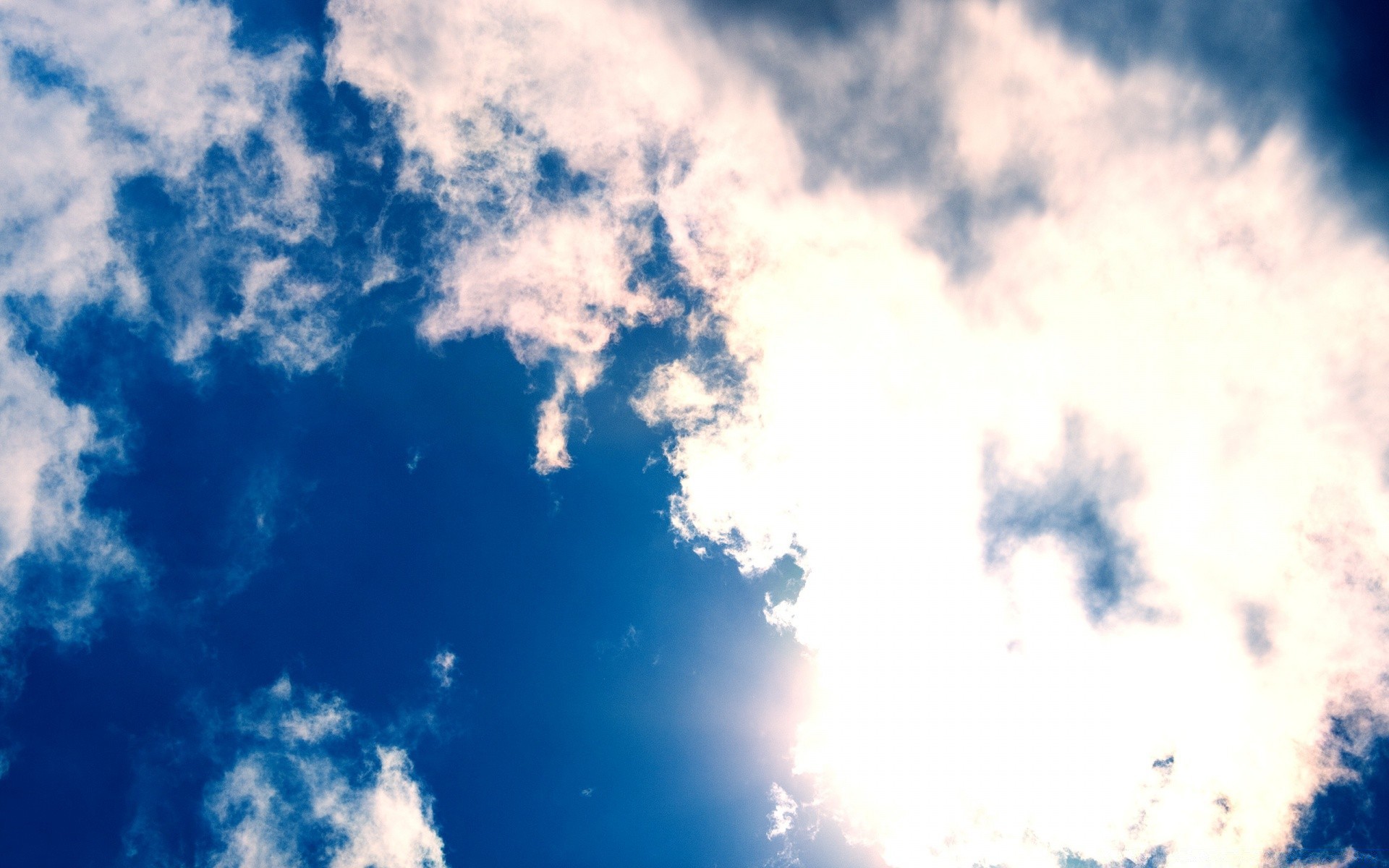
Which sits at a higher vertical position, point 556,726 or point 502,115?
point 502,115

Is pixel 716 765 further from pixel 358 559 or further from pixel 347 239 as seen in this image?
pixel 347 239

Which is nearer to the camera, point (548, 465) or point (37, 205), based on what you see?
point (37, 205)

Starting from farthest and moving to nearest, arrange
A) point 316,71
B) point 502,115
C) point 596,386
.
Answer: point 596,386 → point 502,115 → point 316,71

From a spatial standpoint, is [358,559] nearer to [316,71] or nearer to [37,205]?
[37,205]

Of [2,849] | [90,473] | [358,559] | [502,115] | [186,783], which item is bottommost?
[2,849]

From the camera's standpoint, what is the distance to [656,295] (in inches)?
2928

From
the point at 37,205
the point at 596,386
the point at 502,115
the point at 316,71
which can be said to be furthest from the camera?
the point at 596,386

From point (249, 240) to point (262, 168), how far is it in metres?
9.44

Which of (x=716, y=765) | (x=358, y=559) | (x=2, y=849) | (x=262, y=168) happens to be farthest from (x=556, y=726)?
(x=262, y=168)

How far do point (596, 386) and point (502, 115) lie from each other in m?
39.4

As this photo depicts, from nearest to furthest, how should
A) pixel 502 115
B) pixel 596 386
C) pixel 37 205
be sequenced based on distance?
pixel 37 205 < pixel 502 115 < pixel 596 386

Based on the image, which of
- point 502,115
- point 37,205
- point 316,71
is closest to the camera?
point 37,205

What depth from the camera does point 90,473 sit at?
198ft

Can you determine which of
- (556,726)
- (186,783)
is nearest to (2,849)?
(186,783)
